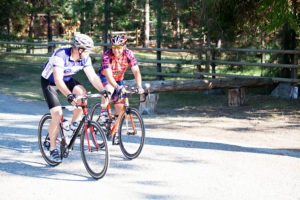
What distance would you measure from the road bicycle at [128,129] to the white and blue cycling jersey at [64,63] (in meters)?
0.87

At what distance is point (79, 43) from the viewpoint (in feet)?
18.5

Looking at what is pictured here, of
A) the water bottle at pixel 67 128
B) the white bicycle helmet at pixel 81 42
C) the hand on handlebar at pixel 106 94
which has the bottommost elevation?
the water bottle at pixel 67 128

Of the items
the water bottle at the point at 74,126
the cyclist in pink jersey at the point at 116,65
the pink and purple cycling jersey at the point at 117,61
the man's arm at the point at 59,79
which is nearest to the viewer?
the man's arm at the point at 59,79

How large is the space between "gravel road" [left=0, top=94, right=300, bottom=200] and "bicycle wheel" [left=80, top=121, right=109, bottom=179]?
0.48 ft

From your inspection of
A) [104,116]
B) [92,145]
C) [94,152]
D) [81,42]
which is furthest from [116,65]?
[94,152]

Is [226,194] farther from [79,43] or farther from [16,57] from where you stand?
[16,57]

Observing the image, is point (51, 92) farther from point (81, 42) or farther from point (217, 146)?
point (217, 146)

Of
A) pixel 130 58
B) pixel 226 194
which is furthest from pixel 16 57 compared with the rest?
pixel 226 194

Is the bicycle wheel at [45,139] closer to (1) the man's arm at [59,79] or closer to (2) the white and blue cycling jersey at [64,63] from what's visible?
(2) the white and blue cycling jersey at [64,63]

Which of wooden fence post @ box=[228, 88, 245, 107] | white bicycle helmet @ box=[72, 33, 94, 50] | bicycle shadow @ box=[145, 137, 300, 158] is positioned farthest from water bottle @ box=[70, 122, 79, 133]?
wooden fence post @ box=[228, 88, 245, 107]

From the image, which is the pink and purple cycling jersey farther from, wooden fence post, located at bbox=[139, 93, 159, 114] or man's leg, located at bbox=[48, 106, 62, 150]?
wooden fence post, located at bbox=[139, 93, 159, 114]

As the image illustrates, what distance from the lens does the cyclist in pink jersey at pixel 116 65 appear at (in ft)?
22.4

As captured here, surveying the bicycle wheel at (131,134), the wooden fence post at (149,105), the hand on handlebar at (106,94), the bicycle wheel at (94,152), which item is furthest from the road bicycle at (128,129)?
the wooden fence post at (149,105)

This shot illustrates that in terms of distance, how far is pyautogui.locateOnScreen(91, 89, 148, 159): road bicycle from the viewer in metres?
6.51
